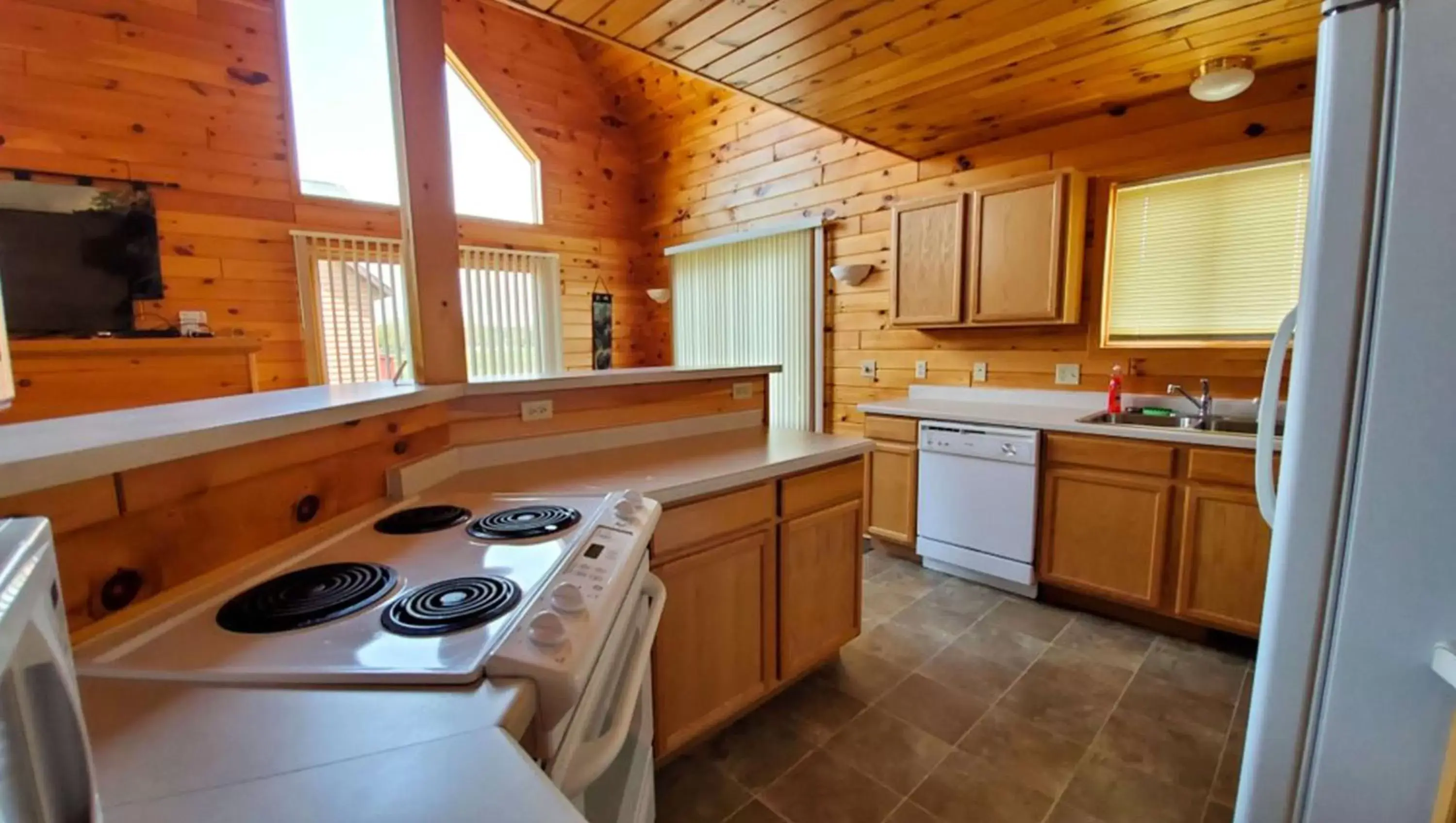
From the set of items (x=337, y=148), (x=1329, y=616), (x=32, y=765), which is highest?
(x=337, y=148)

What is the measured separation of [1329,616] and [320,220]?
5.11m

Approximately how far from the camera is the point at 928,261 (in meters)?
3.26

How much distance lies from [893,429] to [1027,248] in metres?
1.11

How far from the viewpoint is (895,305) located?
3.42 m

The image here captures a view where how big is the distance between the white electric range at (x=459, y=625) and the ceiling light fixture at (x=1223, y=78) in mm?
2755

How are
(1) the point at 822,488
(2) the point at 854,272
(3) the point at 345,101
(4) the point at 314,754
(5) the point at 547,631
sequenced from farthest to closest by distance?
(3) the point at 345,101 < (2) the point at 854,272 < (1) the point at 822,488 < (5) the point at 547,631 < (4) the point at 314,754

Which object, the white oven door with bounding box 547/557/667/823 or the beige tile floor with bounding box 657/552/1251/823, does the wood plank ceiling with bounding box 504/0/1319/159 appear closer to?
the white oven door with bounding box 547/557/667/823

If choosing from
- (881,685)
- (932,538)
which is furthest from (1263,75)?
(881,685)

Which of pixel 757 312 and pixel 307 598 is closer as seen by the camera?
pixel 307 598

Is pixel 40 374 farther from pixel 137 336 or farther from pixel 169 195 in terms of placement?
pixel 169 195

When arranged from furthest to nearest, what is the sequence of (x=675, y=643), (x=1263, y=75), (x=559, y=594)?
(x=1263, y=75)
(x=675, y=643)
(x=559, y=594)

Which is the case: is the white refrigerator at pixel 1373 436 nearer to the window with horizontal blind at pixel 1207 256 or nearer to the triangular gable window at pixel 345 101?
the window with horizontal blind at pixel 1207 256

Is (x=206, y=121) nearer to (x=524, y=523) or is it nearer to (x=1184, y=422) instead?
(x=524, y=523)

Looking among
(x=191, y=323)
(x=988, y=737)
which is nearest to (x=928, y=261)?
(x=988, y=737)
